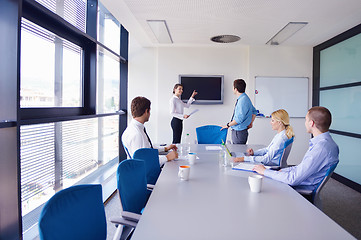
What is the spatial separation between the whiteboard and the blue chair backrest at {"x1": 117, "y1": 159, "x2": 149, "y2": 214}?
4.61 meters

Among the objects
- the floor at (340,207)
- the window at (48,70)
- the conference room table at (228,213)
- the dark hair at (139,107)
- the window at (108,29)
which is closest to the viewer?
the conference room table at (228,213)

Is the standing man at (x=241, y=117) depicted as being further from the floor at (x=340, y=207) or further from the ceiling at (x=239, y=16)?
the floor at (x=340, y=207)

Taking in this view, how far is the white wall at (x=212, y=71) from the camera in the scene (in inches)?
235

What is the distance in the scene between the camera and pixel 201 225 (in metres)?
1.29

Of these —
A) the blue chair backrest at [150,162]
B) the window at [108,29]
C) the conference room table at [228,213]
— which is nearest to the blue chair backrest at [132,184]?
the conference room table at [228,213]

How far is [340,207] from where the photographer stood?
3.66 meters

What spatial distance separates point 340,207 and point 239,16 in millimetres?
3221

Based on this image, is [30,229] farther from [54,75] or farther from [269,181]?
[269,181]

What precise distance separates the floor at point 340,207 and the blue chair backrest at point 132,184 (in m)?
1.02

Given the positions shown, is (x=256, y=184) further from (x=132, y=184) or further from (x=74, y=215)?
(x=74, y=215)

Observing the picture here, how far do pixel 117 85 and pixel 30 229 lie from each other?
343 centimetres

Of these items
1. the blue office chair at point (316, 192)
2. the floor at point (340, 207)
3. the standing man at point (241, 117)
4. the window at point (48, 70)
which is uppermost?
the window at point (48, 70)

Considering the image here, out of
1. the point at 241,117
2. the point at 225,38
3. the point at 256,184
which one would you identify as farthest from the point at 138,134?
the point at 225,38

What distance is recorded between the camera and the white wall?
19.6 feet
